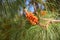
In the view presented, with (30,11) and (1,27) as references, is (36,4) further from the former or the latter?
(1,27)

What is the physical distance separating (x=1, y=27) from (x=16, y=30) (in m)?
0.11

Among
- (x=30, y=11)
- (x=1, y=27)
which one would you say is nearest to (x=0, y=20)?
(x=1, y=27)

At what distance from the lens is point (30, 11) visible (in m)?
1.02

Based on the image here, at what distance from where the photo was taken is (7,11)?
102cm

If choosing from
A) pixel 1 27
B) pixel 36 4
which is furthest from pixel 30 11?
pixel 1 27

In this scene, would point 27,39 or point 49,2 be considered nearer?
point 27,39

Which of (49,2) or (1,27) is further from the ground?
(49,2)

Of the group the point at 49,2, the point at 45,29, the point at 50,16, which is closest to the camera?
the point at 45,29

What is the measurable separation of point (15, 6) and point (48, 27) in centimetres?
19

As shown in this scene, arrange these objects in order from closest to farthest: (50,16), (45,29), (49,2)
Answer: (45,29)
(50,16)
(49,2)

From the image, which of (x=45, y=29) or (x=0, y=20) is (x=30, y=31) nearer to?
(x=45, y=29)

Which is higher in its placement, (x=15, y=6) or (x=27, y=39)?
(x=15, y=6)

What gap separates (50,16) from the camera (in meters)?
1.06

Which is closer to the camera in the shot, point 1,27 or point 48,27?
point 48,27
